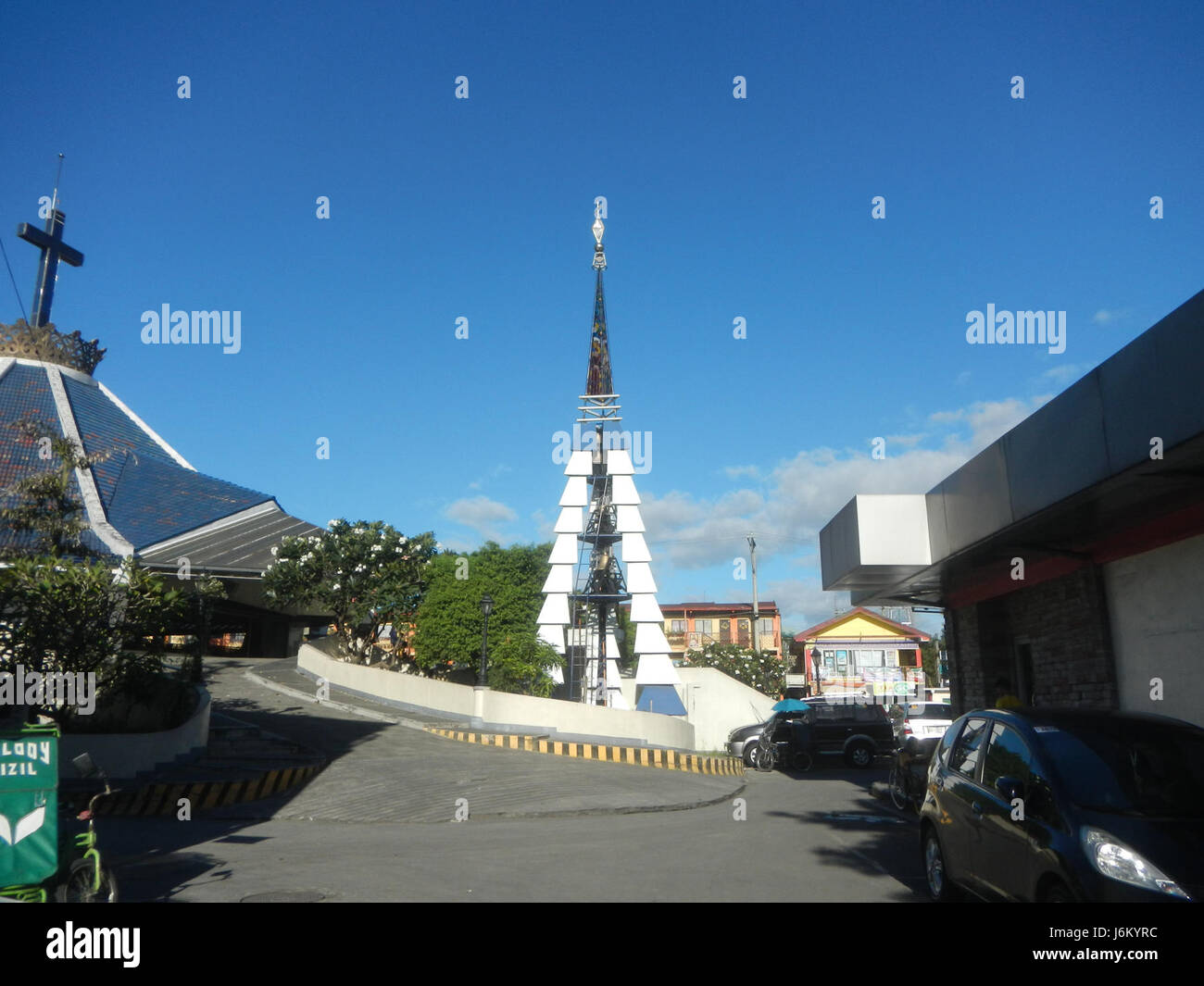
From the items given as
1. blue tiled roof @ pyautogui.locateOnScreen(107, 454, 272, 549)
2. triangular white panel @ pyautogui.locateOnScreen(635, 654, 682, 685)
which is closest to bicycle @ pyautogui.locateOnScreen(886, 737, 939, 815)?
triangular white panel @ pyautogui.locateOnScreen(635, 654, 682, 685)

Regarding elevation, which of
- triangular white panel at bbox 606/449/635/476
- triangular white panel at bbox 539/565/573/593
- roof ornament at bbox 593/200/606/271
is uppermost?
roof ornament at bbox 593/200/606/271

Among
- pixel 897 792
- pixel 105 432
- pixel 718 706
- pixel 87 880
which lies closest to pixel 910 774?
pixel 897 792

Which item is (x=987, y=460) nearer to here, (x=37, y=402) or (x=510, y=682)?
(x=510, y=682)

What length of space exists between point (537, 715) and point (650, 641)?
15071mm

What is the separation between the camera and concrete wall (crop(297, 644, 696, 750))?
24.0 m

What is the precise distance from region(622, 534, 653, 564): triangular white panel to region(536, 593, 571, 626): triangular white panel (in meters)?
3.23

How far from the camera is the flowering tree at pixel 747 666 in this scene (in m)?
46.5

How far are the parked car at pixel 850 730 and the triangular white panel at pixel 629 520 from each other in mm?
17522

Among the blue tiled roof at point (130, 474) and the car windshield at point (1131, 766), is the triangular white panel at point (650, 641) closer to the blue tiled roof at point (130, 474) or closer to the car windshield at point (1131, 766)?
the blue tiled roof at point (130, 474)

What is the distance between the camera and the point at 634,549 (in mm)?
39844

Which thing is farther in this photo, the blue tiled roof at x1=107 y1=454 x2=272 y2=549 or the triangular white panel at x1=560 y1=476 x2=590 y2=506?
the blue tiled roof at x1=107 y1=454 x2=272 y2=549

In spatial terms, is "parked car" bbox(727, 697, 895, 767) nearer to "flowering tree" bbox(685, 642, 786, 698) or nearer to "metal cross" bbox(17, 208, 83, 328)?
"flowering tree" bbox(685, 642, 786, 698)

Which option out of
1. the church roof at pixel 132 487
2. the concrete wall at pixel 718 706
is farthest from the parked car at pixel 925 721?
the church roof at pixel 132 487

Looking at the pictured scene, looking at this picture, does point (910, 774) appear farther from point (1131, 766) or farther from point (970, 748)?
point (1131, 766)
